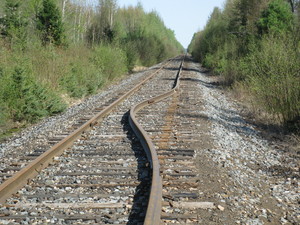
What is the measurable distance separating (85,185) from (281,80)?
5.30m

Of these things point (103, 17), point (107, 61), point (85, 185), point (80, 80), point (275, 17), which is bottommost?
point (85, 185)

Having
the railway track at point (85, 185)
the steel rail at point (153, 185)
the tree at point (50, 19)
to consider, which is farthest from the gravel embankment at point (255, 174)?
the tree at point (50, 19)

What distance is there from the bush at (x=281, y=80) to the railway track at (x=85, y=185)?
3.52 meters

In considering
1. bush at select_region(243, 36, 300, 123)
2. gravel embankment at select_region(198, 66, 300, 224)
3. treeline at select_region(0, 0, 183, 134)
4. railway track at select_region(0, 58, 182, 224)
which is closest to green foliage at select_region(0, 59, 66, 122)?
treeline at select_region(0, 0, 183, 134)

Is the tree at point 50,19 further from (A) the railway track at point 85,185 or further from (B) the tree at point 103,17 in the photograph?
(B) the tree at point 103,17

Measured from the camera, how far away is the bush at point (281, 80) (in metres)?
7.55

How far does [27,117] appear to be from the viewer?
883 centimetres

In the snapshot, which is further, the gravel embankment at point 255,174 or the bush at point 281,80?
the bush at point 281,80

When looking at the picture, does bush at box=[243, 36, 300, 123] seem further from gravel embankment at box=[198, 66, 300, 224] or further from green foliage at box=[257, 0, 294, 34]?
green foliage at box=[257, 0, 294, 34]

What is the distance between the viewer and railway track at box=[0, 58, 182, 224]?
3498mm

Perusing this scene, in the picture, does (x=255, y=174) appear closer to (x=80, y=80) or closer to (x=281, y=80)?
(x=281, y=80)

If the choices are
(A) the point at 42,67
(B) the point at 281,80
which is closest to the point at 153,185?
(B) the point at 281,80

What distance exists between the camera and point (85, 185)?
4.29 meters

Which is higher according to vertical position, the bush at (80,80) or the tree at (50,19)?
the tree at (50,19)
